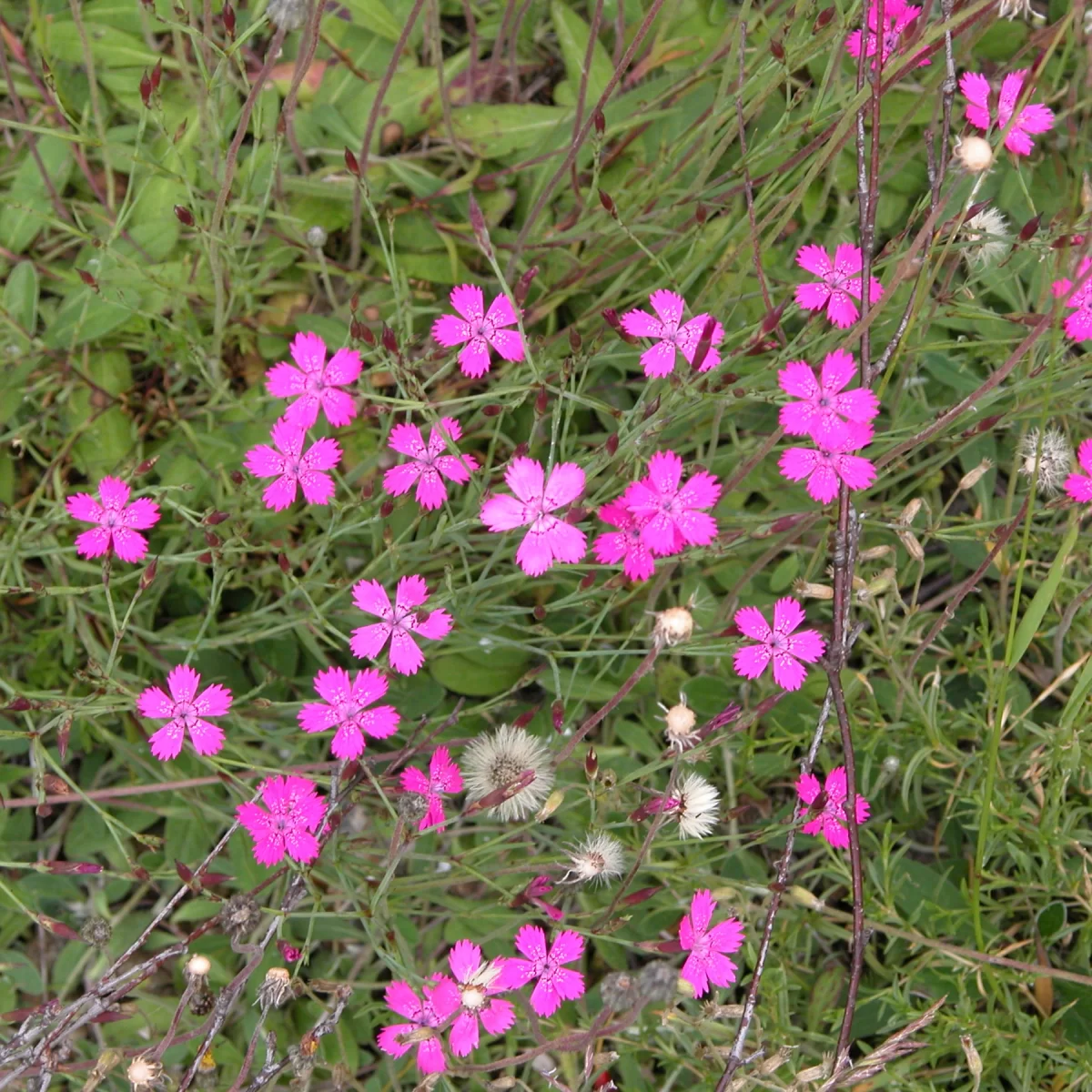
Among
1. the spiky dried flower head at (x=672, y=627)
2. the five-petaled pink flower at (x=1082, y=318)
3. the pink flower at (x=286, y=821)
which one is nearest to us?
the spiky dried flower head at (x=672, y=627)

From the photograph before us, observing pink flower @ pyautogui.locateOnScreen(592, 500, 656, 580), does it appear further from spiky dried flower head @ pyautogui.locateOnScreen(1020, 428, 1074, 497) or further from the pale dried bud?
spiky dried flower head @ pyautogui.locateOnScreen(1020, 428, 1074, 497)

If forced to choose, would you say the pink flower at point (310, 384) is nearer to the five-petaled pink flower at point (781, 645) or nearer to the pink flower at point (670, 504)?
the pink flower at point (670, 504)

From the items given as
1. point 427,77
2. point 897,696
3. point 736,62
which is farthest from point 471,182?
point 897,696

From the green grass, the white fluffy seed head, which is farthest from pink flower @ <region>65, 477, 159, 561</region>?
the white fluffy seed head

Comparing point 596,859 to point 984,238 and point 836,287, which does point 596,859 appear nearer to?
point 836,287

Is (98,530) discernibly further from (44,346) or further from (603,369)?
(603,369)

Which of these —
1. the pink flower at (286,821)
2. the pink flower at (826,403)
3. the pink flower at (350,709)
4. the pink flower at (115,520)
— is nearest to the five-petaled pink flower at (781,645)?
the pink flower at (826,403)

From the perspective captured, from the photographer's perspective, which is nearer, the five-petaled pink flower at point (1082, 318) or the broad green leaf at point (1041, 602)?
the broad green leaf at point (1041, 602)
